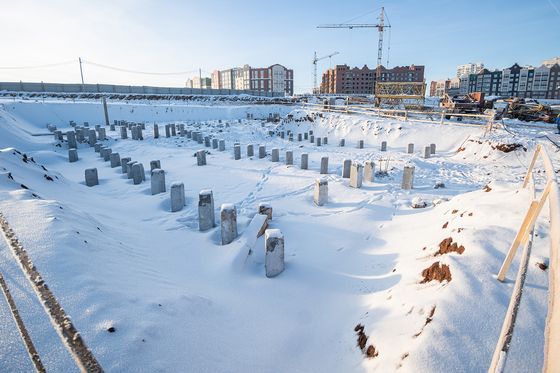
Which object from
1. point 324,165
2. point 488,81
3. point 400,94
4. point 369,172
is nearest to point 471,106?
point 400,94

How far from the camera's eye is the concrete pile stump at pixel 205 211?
21.7ft

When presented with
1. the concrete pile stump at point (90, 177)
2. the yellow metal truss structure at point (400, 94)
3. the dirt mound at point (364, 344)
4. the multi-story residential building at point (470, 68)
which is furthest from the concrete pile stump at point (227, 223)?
the multi-story residential building at point (470, 68)

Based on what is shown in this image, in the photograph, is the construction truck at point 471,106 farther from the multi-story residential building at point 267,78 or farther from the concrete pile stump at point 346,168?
the multi-story residential building at point 267,78

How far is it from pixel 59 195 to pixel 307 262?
5963 mm

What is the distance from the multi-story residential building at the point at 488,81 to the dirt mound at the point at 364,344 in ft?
351

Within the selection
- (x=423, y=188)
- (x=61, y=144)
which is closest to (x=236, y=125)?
(x=61, y=144)

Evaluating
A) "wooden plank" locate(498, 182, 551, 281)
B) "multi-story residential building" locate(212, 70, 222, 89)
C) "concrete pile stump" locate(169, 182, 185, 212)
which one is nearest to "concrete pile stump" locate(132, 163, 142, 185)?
"concrete pile stump" locate(169, 182, 185, 212)

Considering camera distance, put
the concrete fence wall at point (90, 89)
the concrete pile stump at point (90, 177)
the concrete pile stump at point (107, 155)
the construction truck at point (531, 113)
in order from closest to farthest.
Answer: the concrete pile stump at point (90, 177) → the concrete pile stump at point (107, 155) → the construction truck at point (531, 113) → the concrete fence wall at point (90, 89)

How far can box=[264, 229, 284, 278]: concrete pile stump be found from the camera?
4.95 meters

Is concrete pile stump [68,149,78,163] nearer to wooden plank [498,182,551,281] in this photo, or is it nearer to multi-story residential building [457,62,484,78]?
wooden plank [498,182,551,281]

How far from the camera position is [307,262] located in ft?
18.0

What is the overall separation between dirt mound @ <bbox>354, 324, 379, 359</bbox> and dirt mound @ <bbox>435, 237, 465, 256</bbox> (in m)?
1.55

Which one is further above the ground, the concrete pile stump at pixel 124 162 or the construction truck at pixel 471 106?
the construction truck at pixel 471 106

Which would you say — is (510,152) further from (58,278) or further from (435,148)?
(58,278)
